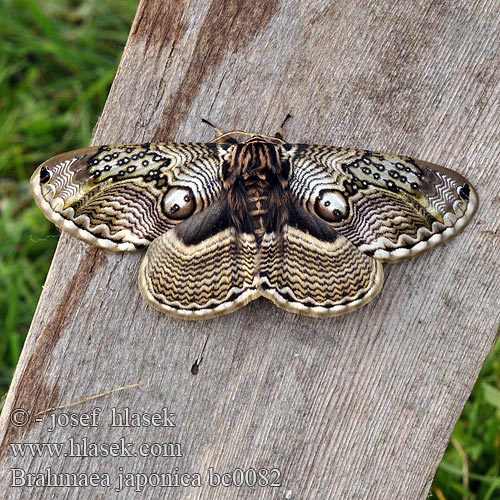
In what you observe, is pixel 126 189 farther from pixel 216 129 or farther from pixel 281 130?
pixel 281 130

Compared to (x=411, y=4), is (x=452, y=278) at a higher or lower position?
lower

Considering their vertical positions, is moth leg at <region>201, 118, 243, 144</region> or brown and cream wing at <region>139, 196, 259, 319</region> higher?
moth leg at <region>201, 118, 243, 144</region>

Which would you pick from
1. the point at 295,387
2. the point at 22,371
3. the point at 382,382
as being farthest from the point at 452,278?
the point at 22,371

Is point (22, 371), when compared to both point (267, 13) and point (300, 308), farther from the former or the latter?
point (267, 13)

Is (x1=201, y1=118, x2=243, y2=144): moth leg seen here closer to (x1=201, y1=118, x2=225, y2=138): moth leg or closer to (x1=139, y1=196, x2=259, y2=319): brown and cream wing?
(x1=201, y1=118, x2=225, y2=138): moth leg

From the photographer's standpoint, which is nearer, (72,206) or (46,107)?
(72,206)

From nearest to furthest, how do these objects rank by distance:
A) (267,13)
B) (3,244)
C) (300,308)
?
1. (300,308)
2. (267,13)
3. (3,244)

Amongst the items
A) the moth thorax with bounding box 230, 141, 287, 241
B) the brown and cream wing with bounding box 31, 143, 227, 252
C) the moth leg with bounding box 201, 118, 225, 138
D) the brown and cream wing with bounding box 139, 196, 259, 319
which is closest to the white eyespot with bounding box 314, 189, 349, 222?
the moth thorax with bounding box 230, 141, 287, 241
